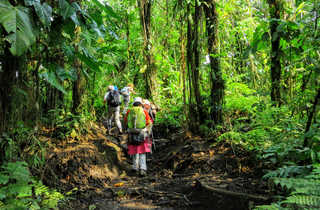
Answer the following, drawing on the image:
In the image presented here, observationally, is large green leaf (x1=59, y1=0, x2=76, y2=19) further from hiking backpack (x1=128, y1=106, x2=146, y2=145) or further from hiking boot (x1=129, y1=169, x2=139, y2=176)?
hiking boot (x1=129, y1=169, x2=139, y2=176)

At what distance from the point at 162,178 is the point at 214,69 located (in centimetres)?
271

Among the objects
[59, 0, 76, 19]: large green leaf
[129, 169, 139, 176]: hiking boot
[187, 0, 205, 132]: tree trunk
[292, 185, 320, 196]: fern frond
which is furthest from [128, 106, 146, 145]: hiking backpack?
[292, 185, 320, 196]: fern frond

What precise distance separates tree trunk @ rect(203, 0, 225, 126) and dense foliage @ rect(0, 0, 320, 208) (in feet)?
0.08

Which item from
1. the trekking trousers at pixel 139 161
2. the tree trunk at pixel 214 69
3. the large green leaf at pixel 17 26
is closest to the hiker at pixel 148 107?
the trekking trousers at pixel 139 161

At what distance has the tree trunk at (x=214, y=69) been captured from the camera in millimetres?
5457

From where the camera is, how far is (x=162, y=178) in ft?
16.6

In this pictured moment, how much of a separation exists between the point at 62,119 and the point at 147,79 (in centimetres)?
452

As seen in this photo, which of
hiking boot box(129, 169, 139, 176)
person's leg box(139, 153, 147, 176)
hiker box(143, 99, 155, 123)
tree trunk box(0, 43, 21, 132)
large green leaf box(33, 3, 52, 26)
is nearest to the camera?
large green leaf box(33, 3, 52, 26)

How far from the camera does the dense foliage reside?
2.25 metres

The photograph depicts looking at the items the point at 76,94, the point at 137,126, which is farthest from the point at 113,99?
the point at 137,126

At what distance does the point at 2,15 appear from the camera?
1682 millimetres

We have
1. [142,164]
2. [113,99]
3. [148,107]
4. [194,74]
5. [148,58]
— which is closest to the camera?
[142,164]

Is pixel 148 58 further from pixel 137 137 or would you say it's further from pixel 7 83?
pixel 7 83

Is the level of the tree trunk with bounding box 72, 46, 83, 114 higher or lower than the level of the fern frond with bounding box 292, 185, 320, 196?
higher
